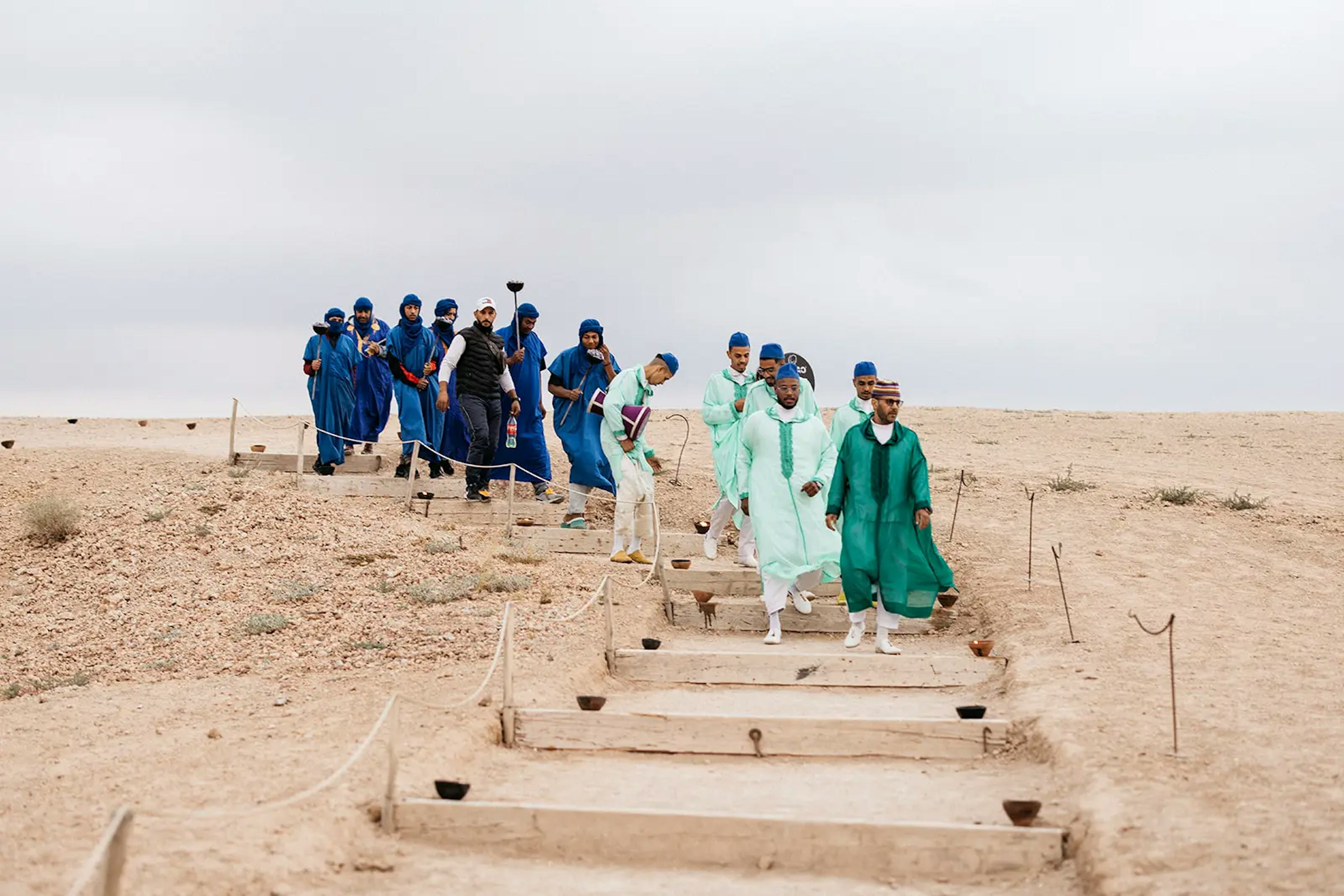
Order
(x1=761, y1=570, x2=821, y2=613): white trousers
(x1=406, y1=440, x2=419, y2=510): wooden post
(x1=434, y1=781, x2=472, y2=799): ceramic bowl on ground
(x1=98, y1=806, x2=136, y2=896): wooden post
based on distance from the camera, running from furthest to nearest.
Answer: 1. (x1=406, y1=440, x2=419, y2=510): wooden post
2. (x1=761, y1=570, x2=821, y2=613): white trousers
3. (x1=434, y1=781, x2=472, y2=799): ceramic bowl on ground
4. (x1=98, y1=806, x2=136, y2=896): wooden post

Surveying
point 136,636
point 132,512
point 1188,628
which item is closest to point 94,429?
point 132,512

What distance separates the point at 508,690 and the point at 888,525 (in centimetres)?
314

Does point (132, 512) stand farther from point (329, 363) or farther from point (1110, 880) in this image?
point (1110, 880)

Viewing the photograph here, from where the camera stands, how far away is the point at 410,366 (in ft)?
48.5

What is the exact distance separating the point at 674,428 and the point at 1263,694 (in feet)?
69.8

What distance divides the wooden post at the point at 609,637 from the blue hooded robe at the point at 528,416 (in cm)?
548

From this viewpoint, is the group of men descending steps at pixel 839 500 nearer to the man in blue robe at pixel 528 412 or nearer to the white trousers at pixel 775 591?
the white trousers at pixel 775 591

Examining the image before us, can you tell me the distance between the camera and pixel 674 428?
2820 cm

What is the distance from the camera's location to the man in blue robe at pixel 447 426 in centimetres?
1477

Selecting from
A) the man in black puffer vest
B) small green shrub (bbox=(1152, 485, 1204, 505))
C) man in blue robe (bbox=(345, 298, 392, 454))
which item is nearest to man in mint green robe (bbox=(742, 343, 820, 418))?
the man in black puffer vest

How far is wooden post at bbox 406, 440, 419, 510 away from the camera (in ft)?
42.7

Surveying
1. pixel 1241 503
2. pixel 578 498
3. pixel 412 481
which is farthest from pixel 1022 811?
pixel 1241 503

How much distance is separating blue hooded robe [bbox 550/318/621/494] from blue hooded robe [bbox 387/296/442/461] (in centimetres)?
246

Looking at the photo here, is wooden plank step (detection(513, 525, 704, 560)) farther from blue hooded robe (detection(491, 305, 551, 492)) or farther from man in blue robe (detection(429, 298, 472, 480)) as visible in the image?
man in blue robe (detection(429, 298, 472, 480))
